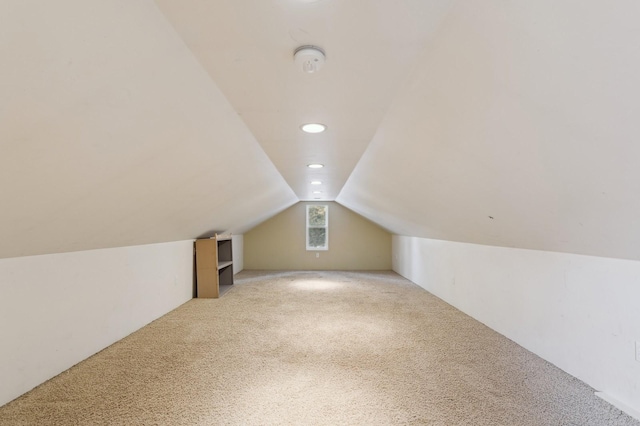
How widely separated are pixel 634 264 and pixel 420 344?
1625 mm

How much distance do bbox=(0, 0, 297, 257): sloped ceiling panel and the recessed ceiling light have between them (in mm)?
402

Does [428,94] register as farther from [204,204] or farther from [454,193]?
[204,204]

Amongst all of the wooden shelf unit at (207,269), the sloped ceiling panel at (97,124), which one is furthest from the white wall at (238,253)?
the sloped ceiling panel at (97,124)

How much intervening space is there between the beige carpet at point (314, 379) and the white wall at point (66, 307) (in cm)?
12

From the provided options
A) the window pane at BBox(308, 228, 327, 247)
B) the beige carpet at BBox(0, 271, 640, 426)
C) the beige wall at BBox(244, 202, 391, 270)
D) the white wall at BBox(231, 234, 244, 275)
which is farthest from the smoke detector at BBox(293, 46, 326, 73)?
the window pane at BBox(308, 228, 327, 247)

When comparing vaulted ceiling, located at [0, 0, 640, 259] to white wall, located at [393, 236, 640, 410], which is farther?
white wall, located at [393, 236, 640, 410]

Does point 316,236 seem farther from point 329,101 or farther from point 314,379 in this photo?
point 329,101

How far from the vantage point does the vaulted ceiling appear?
3.07ft

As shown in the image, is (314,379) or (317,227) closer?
(314,379)

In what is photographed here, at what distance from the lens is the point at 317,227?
8.36 meters

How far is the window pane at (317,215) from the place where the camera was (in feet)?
27.4

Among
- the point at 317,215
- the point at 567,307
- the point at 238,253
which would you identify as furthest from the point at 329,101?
the point at 317,215

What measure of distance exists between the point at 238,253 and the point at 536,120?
7170mm

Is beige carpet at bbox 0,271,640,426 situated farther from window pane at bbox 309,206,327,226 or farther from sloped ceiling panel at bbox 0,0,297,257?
window pane at bbox 309,206,327,226
